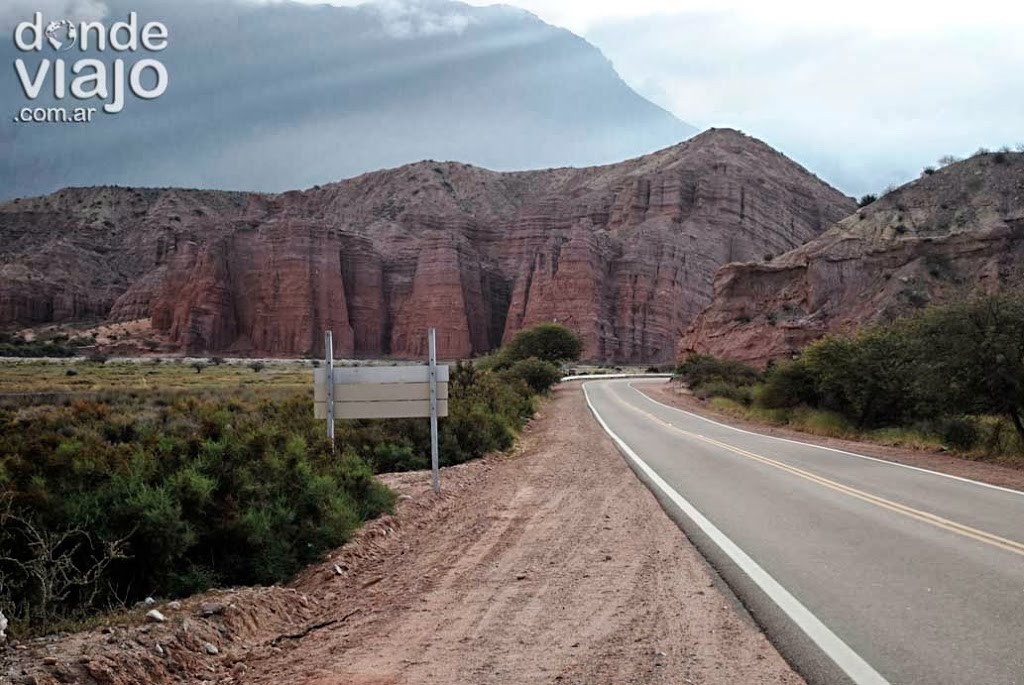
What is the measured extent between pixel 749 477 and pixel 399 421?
7.00 m

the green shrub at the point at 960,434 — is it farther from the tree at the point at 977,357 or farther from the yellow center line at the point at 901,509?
the yellow center line at the point at 901,509

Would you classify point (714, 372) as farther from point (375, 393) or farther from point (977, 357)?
point (375, 393)

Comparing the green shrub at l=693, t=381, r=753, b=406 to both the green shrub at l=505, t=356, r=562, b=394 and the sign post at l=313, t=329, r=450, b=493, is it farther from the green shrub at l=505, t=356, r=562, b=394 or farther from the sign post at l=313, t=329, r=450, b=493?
the sign post at l=313, t=329, r=450, b=493

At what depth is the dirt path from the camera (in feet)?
16.2

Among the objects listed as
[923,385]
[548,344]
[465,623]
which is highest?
Result: [548,344]

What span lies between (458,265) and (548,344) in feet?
144

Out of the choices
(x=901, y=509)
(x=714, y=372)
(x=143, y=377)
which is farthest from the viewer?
(x=143, y=377)

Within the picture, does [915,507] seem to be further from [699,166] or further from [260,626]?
[699,166]

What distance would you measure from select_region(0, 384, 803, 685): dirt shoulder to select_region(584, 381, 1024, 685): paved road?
1.23ft

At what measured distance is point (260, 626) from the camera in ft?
20.2

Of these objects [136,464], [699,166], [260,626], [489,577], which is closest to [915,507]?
[489,577]

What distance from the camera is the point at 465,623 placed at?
19.5ft

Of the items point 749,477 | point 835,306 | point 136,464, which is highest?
point 835,306

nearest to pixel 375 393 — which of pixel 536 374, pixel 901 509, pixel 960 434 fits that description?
pixel 901 509
